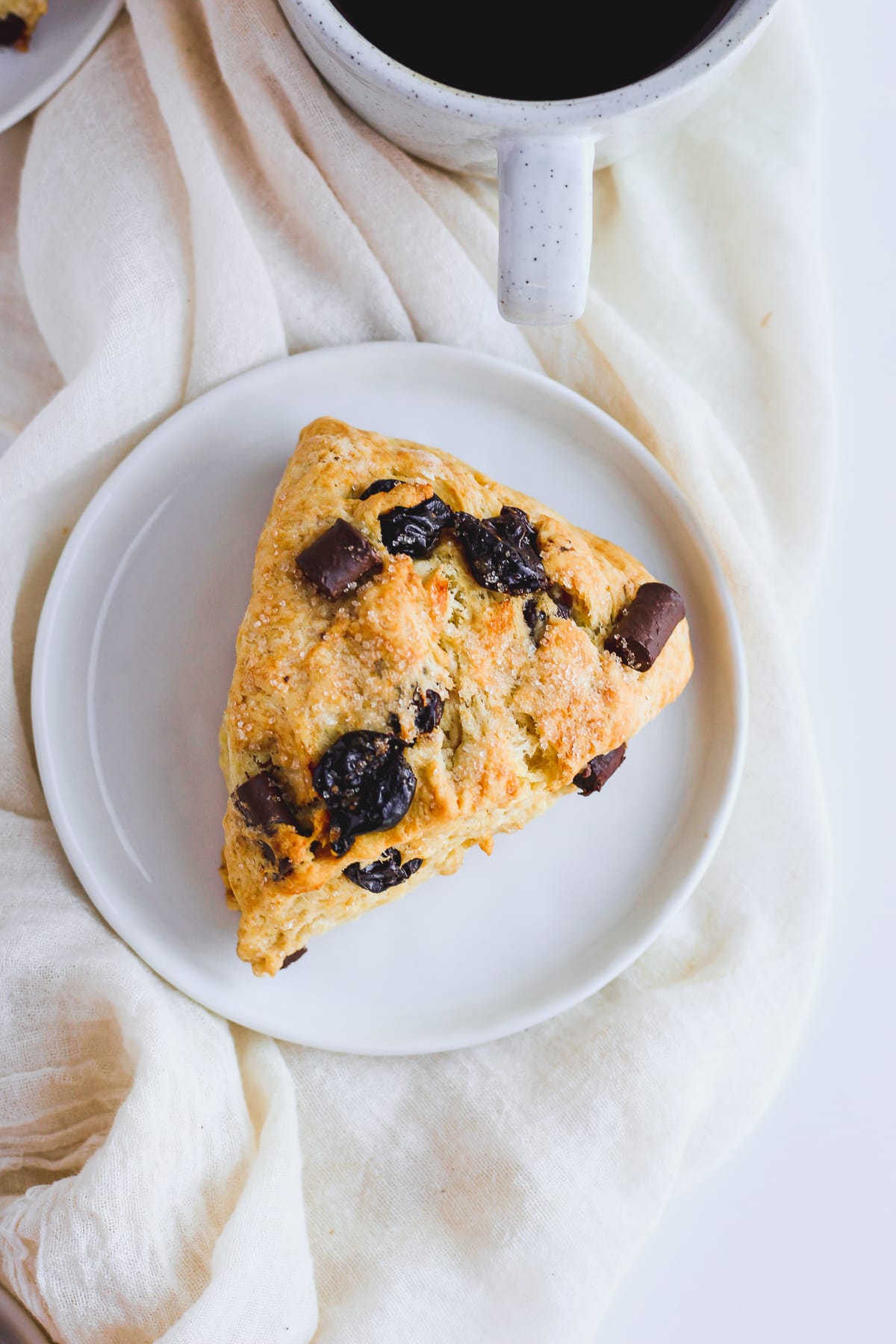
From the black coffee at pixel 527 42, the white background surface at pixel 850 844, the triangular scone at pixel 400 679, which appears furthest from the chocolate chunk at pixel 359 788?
the white background surface at pixel 850 844

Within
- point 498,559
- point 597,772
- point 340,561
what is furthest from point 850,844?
point 340,561

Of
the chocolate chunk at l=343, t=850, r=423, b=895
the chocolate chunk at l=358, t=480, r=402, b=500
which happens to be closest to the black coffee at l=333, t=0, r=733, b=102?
the chocolate chunk at l=358, t=480, r=402, b=500

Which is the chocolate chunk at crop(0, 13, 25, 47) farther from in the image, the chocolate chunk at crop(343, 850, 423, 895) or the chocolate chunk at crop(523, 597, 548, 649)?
the chocolate chunk at crop(343, 850, 423, 895)

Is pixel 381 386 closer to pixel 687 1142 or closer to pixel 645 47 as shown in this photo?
pixel 645 47

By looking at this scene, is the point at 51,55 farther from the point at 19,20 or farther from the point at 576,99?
the point at 576,99

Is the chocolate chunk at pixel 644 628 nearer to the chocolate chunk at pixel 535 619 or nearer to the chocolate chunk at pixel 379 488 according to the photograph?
the chocolate chunk at pixel 535 619

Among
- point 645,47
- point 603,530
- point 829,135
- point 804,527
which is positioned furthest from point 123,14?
point 804,527
